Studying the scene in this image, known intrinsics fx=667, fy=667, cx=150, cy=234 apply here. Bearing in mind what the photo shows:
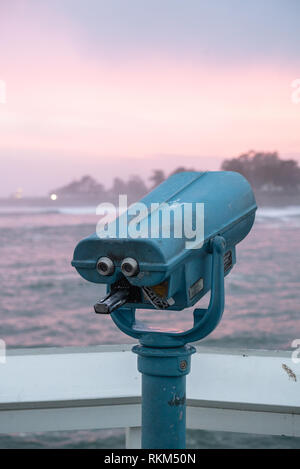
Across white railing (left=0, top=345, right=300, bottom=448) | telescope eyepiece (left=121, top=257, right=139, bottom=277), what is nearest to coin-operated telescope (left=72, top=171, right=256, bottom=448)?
telescope eyepiece (left=121, top=257, right=139, bottom=277)

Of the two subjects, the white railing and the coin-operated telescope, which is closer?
the coin-operated telescope

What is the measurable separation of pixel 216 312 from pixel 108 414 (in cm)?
79

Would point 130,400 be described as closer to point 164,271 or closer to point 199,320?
point 199,320

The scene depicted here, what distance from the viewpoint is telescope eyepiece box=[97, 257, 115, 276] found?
1.40 metres

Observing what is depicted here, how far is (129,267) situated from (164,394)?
351 mm

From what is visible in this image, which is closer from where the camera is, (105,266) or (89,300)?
(105,266)

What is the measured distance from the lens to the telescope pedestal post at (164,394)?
1.53 metres

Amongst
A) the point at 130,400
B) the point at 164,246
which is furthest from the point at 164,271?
the point at 130,400

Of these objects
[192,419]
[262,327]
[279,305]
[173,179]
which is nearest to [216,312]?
[173,179]

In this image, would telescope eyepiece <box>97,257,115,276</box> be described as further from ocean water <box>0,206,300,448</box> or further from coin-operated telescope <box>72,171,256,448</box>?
ocean water <box>0,206,300,448</box>

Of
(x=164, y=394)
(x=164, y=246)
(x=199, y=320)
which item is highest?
(x=164, y=246)

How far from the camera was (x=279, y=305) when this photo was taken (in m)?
23.3

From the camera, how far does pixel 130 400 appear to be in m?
2.12

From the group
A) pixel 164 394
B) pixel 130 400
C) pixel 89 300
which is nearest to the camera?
pixel 164 394
